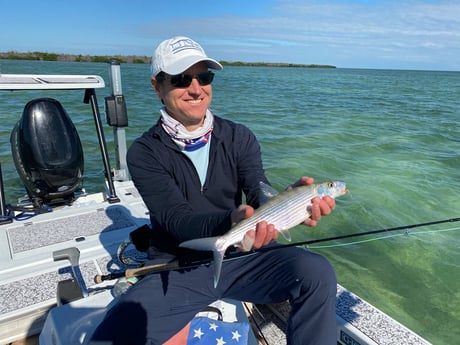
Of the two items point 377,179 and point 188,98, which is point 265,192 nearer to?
point 188,98

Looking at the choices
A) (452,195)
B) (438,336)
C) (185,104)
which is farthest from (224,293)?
(452,195)

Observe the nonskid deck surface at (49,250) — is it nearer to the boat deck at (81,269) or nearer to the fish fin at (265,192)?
the boat deck at (81,269)

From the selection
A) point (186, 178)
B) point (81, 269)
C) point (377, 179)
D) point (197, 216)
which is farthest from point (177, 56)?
point (377, 179)

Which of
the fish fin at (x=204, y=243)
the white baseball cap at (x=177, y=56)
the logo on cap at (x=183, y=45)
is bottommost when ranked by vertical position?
the fish fin at (x=204, y=243)

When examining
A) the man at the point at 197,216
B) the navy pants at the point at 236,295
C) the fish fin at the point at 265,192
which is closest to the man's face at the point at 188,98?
the man at the point at 197,216

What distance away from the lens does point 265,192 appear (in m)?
2.63

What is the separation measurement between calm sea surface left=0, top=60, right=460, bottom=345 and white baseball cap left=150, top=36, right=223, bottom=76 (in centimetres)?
361

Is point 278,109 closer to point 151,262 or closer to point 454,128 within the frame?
point 454,128

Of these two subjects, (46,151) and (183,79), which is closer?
(183,79)

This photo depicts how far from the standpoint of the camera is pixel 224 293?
8.41ft

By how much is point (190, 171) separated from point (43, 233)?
7.53 ft

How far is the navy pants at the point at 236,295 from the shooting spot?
2.18m

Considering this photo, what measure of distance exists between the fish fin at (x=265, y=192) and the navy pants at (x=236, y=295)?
15.1 inches

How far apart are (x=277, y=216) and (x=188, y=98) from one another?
1.12 meters
